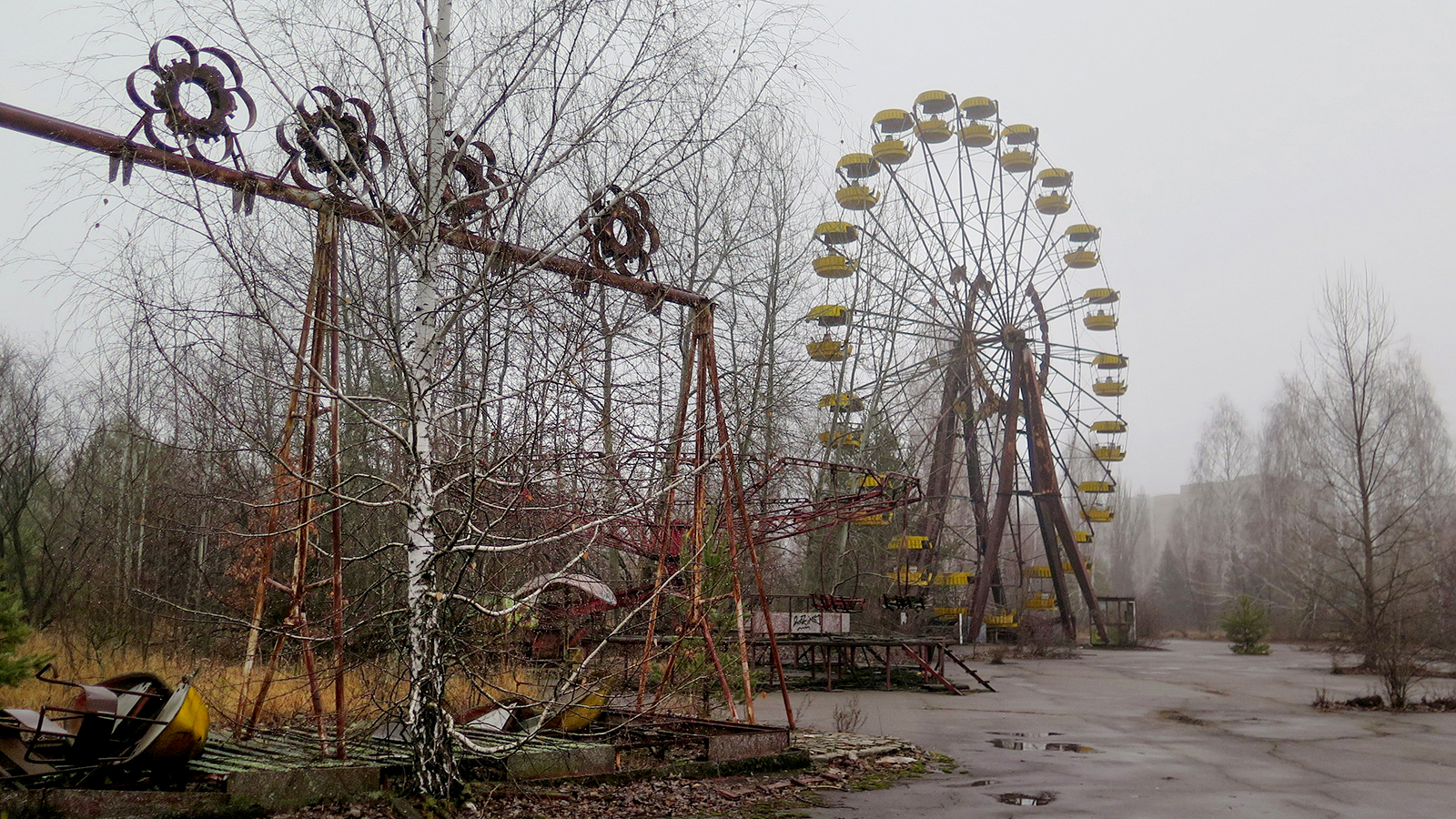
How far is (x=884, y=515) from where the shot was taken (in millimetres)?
25594

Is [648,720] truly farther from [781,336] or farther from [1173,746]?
[781,336]

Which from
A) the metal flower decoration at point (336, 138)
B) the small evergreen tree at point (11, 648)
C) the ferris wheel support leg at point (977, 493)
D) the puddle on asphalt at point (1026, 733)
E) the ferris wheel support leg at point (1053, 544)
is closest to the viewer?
the metal flower decoration at point (336, 138)

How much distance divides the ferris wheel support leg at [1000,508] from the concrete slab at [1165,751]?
8.79m

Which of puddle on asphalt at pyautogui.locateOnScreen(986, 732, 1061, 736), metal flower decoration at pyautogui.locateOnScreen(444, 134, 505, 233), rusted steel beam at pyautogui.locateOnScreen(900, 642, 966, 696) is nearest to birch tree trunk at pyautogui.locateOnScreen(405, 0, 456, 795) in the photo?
metal flower decoration at pyautogui.locateOnScreen(444, 134, 505, 233)

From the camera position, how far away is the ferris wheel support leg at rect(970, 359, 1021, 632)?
29031 millimetres

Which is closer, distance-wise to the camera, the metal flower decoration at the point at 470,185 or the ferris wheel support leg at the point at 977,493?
the metal flower decoration at the point at 470,185

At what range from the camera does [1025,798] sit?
25.3ft

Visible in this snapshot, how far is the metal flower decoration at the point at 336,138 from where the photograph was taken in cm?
539

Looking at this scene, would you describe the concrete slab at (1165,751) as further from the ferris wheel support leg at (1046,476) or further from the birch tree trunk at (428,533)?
the ferris wheel support leg at (1046,476)

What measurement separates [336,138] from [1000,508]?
25758 mm

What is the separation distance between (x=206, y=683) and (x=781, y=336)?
15.8 m

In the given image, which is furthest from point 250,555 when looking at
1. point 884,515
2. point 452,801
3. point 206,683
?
point 884,515

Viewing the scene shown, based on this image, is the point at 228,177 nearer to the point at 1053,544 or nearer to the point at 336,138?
the point at 336,138

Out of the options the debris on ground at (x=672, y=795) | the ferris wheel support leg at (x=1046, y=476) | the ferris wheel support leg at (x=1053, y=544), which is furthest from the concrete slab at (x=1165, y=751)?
the ferris wheel support leg at (x=1046, y=476)
